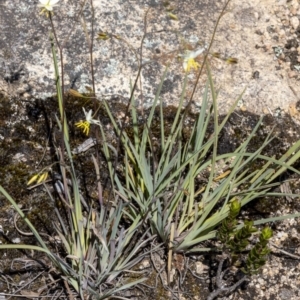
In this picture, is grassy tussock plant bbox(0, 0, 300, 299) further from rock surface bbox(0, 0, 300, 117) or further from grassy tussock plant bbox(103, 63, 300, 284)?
rock surface bbox(0, 0, 300, 117)

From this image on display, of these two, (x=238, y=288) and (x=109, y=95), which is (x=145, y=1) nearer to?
(x=109, y=95)

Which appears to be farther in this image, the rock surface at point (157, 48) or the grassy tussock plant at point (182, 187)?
the rock surface at point (157, 48)

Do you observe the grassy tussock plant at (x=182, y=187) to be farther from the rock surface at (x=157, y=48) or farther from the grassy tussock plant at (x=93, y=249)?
the rock surface at (x=157, y=48)

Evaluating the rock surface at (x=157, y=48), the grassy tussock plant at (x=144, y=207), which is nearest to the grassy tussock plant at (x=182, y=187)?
Answer: the grassy tussock plant at (x=144, y=207)

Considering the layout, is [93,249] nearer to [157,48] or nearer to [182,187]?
[182,187]

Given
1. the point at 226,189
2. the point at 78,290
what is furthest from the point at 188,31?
the point at 78,290

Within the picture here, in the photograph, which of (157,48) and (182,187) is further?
(157,48)

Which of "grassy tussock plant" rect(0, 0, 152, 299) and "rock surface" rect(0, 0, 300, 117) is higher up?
"rock surface" rect(0, 0, 300, 117)

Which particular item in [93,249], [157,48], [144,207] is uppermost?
[157,48]

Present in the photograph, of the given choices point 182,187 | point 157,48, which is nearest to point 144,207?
point 182,187

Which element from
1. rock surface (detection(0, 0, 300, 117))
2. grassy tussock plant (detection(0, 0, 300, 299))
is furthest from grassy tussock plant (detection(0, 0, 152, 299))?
rock surface (detection(0, 0, 300, 117))

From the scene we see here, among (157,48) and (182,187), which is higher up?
(157,48)
